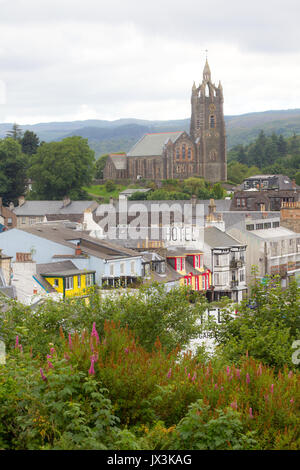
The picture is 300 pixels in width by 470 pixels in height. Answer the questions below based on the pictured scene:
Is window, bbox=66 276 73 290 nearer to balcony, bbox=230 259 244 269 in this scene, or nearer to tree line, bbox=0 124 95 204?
balcony, bbox=230 259 244 269

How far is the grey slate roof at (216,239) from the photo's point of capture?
7081 cm

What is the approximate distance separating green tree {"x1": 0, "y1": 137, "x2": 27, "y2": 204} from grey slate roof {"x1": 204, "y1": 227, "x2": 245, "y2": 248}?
97.0 metres

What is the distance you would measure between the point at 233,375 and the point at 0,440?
5.07 meters

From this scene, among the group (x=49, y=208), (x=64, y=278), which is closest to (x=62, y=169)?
(x=49, y=208)

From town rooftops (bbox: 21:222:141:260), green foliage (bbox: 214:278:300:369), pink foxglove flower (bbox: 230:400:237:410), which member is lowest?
town rooftops (bbox: 21:222:141:260)

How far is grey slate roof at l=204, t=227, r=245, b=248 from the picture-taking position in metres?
70.8

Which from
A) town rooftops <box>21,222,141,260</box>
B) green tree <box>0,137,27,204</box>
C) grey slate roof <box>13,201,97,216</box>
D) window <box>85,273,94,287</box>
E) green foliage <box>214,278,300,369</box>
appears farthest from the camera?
green tree <box>0,137,27,204</box>

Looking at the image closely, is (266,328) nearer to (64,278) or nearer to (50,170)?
(64,278)

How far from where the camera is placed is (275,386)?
15.1m

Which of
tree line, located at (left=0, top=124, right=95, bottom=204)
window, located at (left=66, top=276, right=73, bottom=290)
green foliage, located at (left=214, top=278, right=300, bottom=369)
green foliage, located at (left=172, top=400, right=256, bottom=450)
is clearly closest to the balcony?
window, located at (left=66, top=276, right=73, bottom=290)

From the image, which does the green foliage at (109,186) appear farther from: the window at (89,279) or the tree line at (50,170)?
the window at (89,279)

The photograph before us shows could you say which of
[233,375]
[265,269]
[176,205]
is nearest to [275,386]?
[233,375]

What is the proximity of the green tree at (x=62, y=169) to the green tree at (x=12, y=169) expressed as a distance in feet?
15.5

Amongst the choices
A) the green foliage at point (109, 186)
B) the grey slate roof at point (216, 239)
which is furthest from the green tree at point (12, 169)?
the grey slate roof at point (216, 239)
